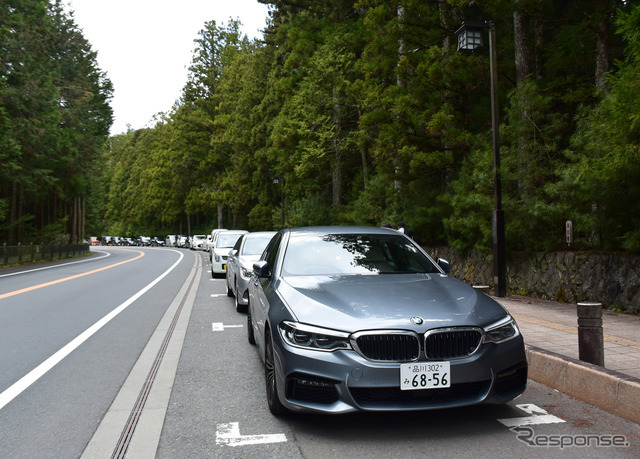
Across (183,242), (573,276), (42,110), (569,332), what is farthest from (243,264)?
(183,242)

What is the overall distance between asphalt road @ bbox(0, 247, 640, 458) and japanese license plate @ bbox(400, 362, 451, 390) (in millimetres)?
407

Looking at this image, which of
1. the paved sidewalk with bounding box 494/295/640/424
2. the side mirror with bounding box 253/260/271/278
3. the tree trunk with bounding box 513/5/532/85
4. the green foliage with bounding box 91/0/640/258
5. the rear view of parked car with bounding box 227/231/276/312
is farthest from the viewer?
the tree trunk with bounding box 513/5/532/85

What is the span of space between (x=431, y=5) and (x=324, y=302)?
1640cm

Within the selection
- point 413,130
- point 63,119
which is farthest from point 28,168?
point 413,130

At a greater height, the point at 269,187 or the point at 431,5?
the point at 431,5

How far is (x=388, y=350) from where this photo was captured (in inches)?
152

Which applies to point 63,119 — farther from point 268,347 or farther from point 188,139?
point 268,347

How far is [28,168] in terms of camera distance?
32.6 m

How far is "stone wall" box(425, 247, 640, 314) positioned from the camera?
9209mm

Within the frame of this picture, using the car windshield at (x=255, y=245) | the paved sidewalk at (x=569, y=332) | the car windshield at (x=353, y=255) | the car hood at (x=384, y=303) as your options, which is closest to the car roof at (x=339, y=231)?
the car windshield at (x=353, y=255)

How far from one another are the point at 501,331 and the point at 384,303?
90 centimetres

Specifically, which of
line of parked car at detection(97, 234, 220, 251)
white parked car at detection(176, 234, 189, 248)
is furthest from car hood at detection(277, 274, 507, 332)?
white parked car at detection(176, 234, 189, 248)

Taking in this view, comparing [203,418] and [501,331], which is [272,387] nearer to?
[203,418]

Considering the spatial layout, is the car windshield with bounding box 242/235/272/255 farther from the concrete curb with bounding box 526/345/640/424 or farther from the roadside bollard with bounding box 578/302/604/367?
the roadside bollard with bounding box 578/302/604/367
